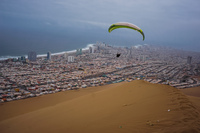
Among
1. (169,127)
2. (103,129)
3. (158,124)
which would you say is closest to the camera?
(169,127)

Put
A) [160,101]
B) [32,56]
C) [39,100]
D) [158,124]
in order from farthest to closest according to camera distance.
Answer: [32,56] → [39,100] → [160,101] → [158,124]

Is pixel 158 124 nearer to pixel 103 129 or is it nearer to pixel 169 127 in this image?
pixel 169 127

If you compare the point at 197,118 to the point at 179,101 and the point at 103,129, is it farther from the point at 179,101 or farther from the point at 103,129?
the point at 103,129

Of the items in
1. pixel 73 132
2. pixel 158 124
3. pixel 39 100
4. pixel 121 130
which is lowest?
pixel 39 100

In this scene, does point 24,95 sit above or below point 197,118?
below

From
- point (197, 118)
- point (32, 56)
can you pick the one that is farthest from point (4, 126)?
point (32, 56)

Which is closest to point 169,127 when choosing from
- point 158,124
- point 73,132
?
point 158,124

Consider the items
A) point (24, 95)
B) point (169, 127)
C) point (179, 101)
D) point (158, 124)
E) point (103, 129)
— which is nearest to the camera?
point (169, 127)

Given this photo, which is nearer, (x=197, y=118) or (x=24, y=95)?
(x=197, y=118)

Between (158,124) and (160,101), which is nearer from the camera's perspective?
(158,124)
